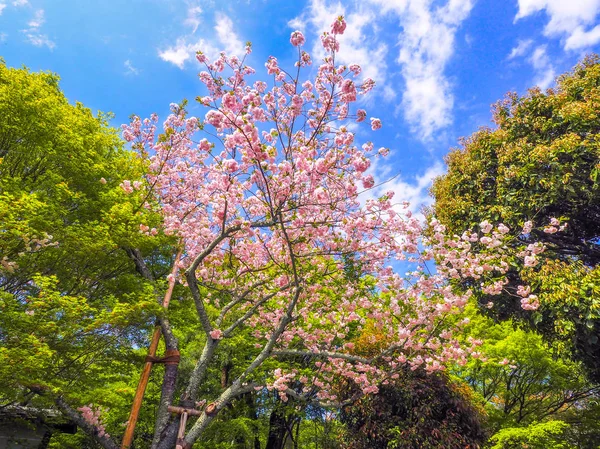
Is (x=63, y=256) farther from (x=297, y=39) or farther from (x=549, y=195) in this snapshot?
(x=549, y=195)

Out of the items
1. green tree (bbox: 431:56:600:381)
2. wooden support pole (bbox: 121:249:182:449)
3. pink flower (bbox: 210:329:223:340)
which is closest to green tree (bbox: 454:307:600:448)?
green tree (bbox: 431:56:600:381)

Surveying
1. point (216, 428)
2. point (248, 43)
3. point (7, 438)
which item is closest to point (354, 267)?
point (248, 43)

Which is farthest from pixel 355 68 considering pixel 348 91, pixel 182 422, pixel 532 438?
pixel 532 438

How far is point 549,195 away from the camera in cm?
850

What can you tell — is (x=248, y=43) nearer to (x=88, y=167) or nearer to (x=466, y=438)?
(x=88, y=167)

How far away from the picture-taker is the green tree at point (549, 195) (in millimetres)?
7551

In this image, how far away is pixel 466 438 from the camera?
24.0 feet

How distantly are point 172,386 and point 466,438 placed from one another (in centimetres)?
608

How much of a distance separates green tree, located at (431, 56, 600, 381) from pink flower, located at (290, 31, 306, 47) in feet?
20.1

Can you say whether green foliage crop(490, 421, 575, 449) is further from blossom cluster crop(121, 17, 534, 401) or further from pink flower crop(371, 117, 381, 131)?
pink flower crop(371, 117, 381, 131)

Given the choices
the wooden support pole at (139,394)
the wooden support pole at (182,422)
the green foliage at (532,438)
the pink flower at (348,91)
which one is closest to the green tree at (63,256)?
the wooden support pole at (139,394)

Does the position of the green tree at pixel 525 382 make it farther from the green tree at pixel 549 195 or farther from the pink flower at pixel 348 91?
the pink flower at pixel 348 91

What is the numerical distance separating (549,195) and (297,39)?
715 cm

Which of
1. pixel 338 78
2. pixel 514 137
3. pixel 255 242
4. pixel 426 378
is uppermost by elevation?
pixel 514 137
